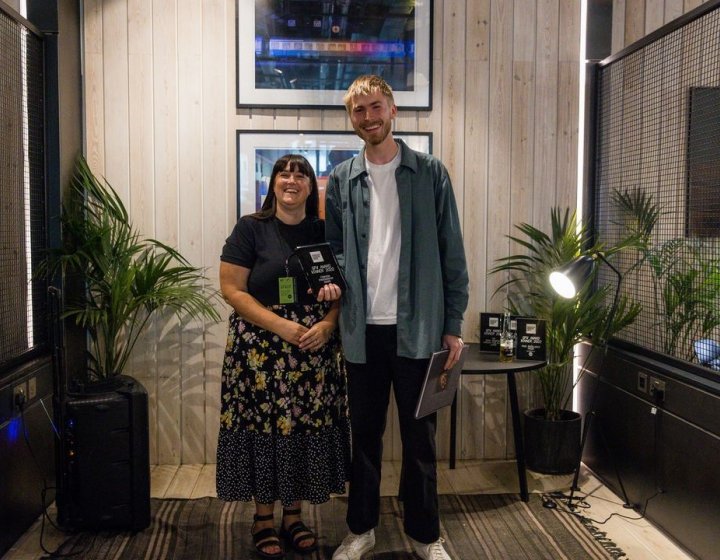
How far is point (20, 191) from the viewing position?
2.74 m

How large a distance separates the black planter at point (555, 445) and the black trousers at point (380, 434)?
1.01 m

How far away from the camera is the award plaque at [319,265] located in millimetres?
2318

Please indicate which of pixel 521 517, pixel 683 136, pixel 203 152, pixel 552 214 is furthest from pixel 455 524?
pixel 203 152

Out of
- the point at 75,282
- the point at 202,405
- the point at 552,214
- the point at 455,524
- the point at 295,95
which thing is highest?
the point at 295,95

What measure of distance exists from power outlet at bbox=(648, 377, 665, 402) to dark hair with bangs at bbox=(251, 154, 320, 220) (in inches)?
57.7

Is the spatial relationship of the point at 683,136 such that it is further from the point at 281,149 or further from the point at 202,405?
the point at 202,405

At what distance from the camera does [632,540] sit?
262 cm

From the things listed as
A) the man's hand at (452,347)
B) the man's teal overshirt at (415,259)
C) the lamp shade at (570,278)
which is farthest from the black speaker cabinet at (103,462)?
the lamp shade at (570,278)

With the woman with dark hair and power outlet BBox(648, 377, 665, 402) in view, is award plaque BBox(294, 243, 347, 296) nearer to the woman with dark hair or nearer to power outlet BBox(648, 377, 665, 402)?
the woman with dark hair

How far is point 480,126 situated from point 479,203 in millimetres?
380

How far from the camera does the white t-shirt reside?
232cm

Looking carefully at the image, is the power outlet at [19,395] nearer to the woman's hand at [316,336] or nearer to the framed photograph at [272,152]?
the woman's hand at [316,336]

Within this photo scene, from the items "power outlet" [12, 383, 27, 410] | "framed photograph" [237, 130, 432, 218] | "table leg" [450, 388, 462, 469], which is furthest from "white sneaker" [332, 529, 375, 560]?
"framed photograph" [237, 130, 432, 218]

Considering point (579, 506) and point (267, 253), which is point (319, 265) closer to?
point (267, 253)
